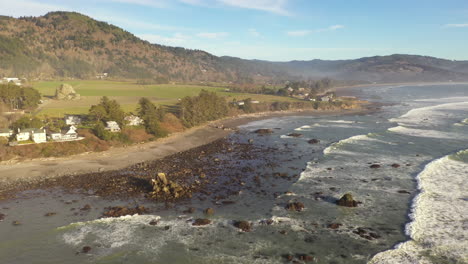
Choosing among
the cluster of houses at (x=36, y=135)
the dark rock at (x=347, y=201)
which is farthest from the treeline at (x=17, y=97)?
the dark rock at (x=347, y=201)

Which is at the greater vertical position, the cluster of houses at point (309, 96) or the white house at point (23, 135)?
the cluster of houses at point (309, 96)

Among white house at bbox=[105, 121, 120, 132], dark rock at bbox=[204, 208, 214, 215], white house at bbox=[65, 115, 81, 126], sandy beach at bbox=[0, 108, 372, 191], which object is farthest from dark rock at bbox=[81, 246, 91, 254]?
white house at bbox=[65, 115, 81, 126]

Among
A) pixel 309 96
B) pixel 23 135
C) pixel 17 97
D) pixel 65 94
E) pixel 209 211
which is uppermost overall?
Result: pixel 309 96

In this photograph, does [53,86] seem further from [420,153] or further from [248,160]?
[420,153]

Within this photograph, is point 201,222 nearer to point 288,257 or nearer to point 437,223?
point 288,257

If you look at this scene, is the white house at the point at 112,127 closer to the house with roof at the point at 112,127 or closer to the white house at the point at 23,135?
the house with roof at the point at 112,127

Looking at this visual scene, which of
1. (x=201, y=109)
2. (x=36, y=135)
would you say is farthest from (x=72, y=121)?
(x=201, y=109)
